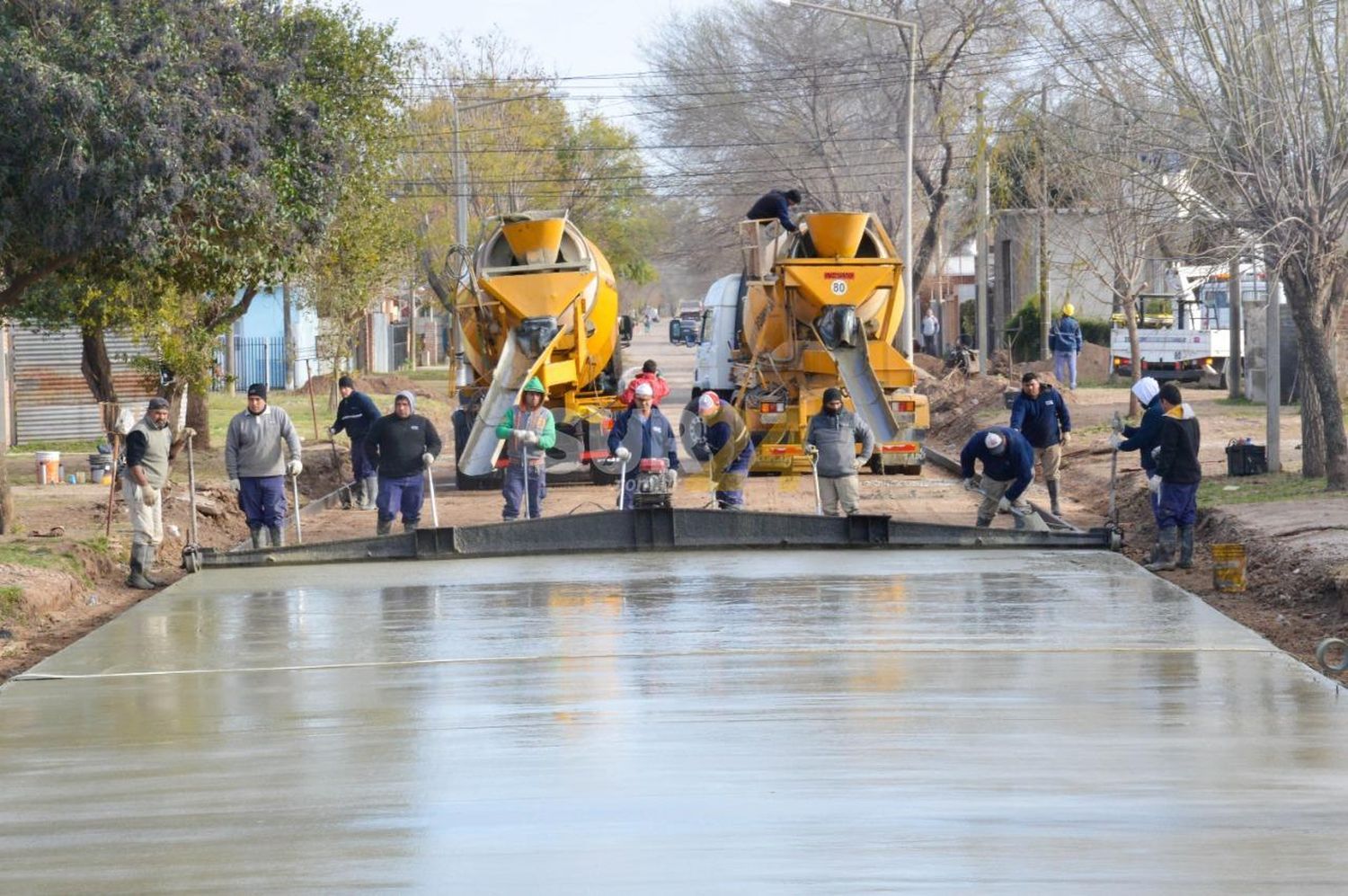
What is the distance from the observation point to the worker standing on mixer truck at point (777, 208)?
2375 centimetres

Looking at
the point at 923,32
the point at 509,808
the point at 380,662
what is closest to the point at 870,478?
the point at 380,662

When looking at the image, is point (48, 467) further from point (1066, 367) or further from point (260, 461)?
point (1066, 367)

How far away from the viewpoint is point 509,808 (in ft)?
25.3

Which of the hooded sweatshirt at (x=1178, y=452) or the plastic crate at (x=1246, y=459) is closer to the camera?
the hooded sweatshirt at (x=1178, y=452)

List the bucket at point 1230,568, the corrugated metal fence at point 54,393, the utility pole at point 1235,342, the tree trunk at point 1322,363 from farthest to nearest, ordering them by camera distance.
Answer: the utility pole at point 1235,342, the corrugated metal fence at point 54,393, the tree trunk at point 1322,363, the bucket at point 1230,568

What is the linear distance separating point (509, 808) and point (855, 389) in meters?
15.9

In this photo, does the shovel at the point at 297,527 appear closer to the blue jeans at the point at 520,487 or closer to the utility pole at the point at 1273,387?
the blue jeans at the point at 520,487

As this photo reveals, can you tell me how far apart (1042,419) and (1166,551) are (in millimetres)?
3539

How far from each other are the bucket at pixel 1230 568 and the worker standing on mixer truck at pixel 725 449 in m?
5.36

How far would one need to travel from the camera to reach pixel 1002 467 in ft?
57.7

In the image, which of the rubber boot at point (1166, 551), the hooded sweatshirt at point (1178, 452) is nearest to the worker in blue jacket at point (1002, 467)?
the rubber boot at point (1166, 551)

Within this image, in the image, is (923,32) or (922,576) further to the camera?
(923,32)

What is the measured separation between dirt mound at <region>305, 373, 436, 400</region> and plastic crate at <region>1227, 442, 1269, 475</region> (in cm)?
2567

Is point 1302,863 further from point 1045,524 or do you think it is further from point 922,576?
point 1045,524
